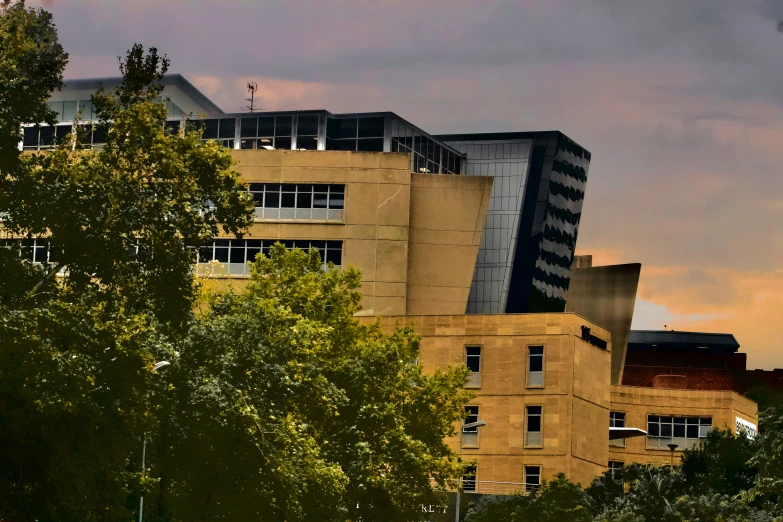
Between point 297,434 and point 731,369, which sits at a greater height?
point 731,369

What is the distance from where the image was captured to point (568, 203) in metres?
118

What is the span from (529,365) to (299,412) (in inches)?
1392

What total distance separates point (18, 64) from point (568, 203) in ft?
282

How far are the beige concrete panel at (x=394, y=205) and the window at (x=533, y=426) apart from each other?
15883 millimetres

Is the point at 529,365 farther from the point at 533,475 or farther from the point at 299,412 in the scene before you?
the point at 299,412

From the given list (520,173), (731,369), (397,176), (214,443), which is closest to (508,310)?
(520,173)

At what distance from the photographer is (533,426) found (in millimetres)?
88750

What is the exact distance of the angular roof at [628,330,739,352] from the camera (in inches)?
6580

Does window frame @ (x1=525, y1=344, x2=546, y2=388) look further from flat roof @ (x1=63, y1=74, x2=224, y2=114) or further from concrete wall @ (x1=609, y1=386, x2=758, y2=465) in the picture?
flat roof @ (x1=63, y1=74, x2=224, y2=114)

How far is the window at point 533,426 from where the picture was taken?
88331 millimetres

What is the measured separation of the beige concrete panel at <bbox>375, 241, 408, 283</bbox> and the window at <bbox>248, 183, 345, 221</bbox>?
11.7 feet

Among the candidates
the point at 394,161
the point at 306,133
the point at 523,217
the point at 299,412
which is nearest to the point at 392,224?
the point at 394,161

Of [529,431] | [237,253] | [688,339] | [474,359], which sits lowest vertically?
[529,431]

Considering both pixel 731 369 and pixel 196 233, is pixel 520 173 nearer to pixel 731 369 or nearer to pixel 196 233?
pixel 731 369
